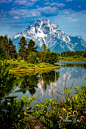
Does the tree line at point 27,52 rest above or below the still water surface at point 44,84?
above

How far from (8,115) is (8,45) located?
76063mm

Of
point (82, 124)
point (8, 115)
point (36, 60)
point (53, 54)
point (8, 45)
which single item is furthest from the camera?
point (8, 45)

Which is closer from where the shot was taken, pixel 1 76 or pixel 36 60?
pixel 1 76

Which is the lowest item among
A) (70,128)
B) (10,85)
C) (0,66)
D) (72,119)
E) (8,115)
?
(70,128)

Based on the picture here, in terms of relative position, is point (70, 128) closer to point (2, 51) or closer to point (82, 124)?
point (82, 124)

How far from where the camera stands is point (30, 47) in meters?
70.4

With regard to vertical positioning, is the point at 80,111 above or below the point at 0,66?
below

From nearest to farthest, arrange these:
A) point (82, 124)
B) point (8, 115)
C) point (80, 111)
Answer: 1. point (8, 115)
2. point (82, 124)
3. point (80, 111)

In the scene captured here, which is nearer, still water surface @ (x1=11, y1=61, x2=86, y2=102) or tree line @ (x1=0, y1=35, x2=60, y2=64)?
still water surface @ (x1=11, y1=61, x2=86, y2=102)

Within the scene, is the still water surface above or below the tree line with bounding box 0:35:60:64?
below

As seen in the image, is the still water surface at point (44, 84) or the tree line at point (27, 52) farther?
the tree line at point (27, 52)

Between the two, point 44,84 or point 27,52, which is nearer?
point 44,84

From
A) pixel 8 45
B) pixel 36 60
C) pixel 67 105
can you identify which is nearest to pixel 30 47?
pixel 8 45

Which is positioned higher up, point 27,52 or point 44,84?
point 27,52
